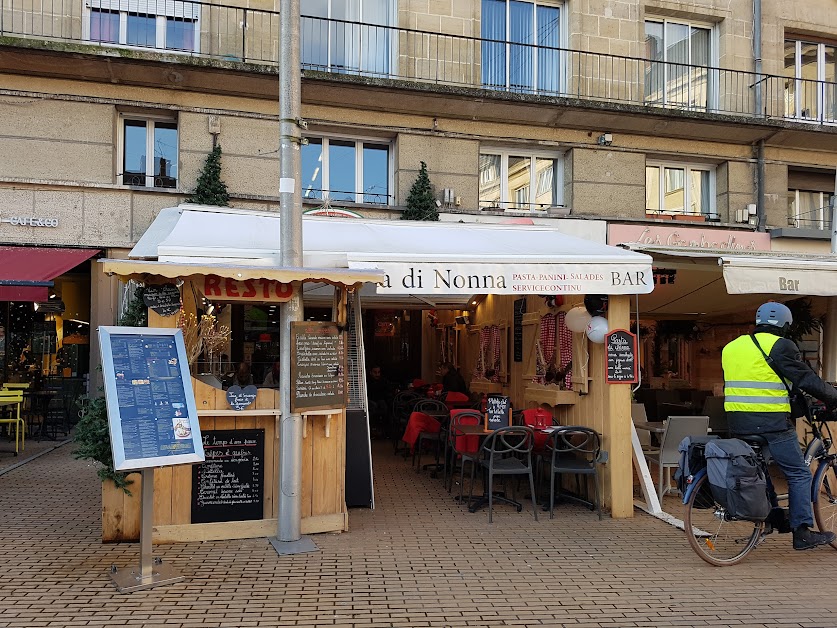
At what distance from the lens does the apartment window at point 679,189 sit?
14.7m

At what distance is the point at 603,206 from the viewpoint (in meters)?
13.8

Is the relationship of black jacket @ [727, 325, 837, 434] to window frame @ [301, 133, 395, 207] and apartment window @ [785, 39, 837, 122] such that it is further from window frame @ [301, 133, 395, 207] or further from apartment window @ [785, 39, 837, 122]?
apartment window @ [785, 39, 837, 122]

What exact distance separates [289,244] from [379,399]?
6.83 m

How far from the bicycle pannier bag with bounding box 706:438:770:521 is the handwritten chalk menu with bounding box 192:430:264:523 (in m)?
3.64

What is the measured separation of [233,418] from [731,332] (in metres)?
9.62

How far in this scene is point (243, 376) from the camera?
6.32 m

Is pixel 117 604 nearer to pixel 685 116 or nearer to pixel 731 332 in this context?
pixel 731 332

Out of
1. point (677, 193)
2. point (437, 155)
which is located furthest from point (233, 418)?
point (677, 193)

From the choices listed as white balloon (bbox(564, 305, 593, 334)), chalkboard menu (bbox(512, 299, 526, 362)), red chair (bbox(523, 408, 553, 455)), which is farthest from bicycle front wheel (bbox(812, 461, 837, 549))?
chalkboard menu (bbox(512, 299, 526, 362))

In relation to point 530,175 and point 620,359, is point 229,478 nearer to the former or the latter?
point 620,359

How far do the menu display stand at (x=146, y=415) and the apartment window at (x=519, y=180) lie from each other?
9.32 meters

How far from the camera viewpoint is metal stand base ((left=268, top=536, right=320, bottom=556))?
550 centimetres

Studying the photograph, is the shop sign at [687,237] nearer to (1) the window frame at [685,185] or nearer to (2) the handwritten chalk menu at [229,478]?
(1) the window frame at [685,185]

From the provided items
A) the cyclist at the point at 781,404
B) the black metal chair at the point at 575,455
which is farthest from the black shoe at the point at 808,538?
the black metal chair at the point at 575,455
